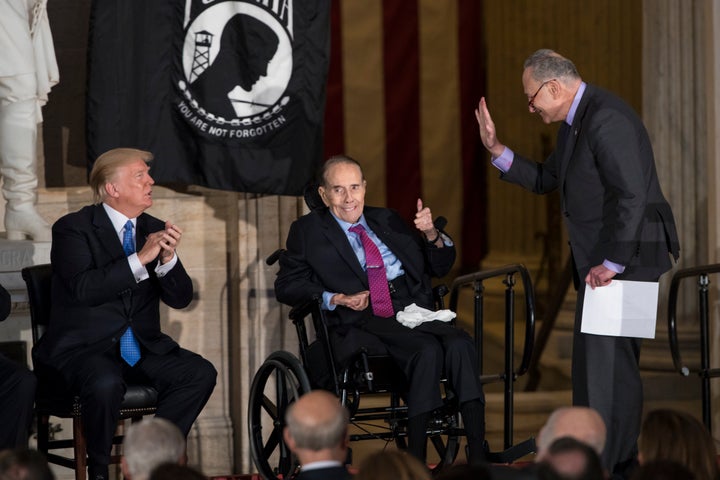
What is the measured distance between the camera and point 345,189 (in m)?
5.07

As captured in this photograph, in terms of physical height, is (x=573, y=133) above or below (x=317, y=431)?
above

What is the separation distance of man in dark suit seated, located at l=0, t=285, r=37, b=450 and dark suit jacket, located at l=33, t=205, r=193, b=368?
0.19 m

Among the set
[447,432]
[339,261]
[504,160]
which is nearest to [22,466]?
[447,432]

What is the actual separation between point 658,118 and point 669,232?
7.80 ft

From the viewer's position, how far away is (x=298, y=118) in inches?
231

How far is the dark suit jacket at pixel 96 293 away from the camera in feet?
15.7

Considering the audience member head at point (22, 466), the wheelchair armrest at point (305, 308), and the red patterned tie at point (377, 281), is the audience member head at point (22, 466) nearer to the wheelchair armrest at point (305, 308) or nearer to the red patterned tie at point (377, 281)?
the wheelchair armrest at point (305, 308)

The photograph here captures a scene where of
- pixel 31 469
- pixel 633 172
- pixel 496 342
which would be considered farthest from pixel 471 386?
pixel 496 342

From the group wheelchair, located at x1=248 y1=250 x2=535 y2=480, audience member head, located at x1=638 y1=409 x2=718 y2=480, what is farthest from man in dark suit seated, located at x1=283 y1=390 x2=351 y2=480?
wheelchair, located at x1=248 y1=250 x2=535 y2=480

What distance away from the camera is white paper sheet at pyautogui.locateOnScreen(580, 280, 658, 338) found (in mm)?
4625

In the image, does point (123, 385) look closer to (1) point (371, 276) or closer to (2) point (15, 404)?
(2) point (15, 404)

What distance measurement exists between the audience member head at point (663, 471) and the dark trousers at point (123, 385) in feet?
7.87

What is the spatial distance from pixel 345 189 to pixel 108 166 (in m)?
0.88

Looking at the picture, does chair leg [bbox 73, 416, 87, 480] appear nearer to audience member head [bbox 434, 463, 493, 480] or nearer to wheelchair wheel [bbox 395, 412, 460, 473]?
wheelchair wheel [bbox 395, 412, 460, 473]
